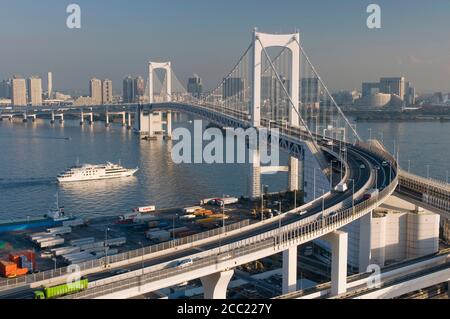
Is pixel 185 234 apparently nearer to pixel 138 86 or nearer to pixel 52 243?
pixel 52 243

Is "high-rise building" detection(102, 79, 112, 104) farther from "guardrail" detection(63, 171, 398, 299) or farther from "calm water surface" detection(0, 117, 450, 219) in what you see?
"guardrail" detection(63, 171, 398, 299)

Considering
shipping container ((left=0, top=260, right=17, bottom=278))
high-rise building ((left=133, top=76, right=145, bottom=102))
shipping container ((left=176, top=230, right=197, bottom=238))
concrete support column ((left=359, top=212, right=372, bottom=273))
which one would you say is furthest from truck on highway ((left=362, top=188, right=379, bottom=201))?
high-rise building ((left=133, top=76, right=145, bottom=102))

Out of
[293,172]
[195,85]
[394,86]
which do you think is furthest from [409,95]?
[293,172]

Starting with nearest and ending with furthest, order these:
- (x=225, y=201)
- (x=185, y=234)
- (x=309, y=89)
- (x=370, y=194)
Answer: (x=370, y=194) < (x=185, y=234) < (x=225, y=201) < (x=309, y=89)

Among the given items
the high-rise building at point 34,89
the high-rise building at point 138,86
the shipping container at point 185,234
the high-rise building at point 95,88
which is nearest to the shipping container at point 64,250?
the shipping container at point 185,234

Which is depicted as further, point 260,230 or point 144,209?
point 144,209
